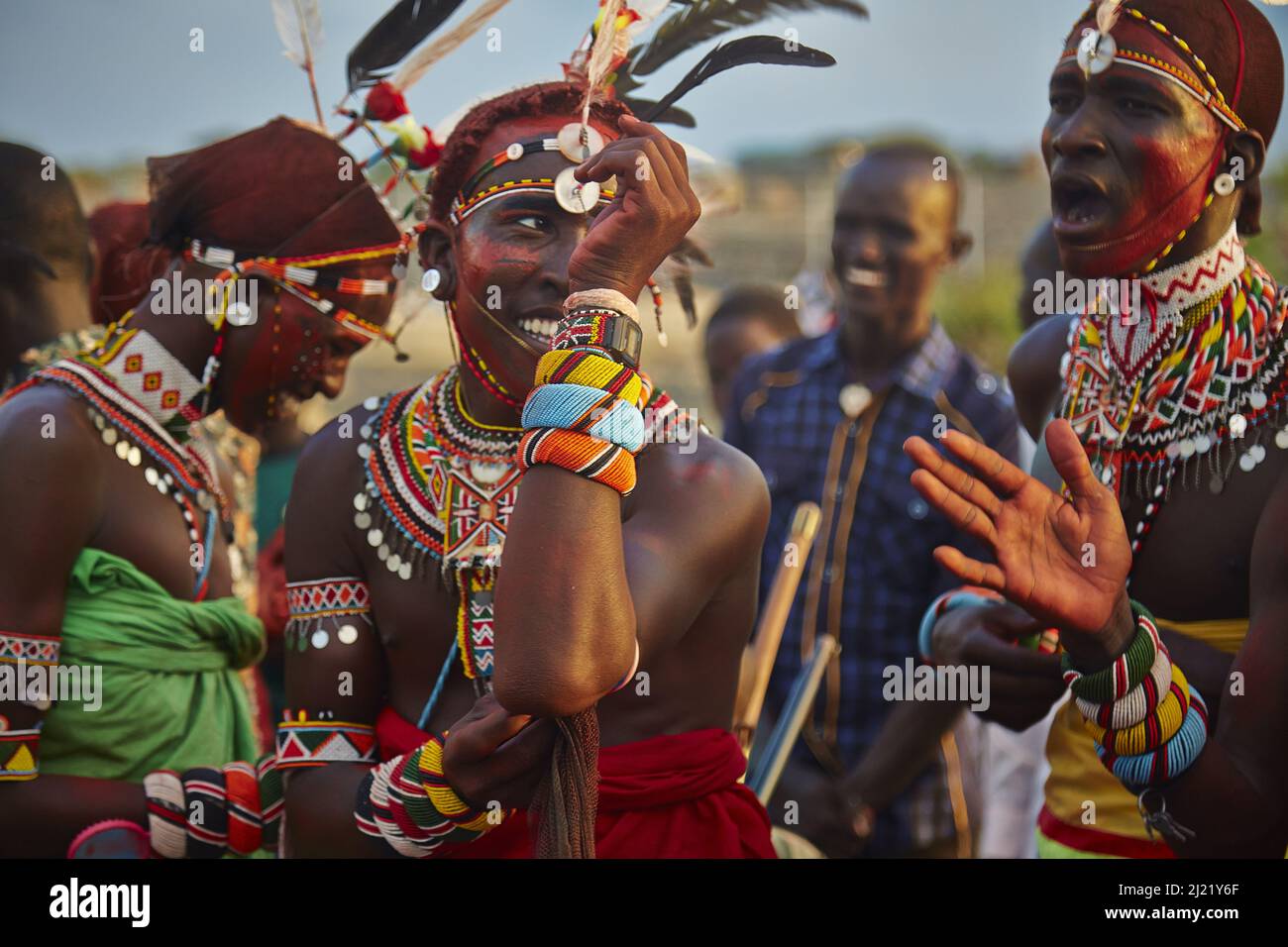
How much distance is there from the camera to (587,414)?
227cm

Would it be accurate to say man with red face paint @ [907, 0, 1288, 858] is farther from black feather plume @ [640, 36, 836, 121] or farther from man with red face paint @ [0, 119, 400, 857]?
man with red face paint @ [0, 119, 400, 857]

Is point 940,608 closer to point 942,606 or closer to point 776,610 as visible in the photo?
point 942,606

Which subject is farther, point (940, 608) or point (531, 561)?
point (940, 608)

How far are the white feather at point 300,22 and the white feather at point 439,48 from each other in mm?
254

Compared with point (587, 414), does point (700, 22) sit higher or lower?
higher

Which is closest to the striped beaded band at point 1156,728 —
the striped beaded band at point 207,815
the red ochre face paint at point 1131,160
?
the red ochre face paint at point 1131,160

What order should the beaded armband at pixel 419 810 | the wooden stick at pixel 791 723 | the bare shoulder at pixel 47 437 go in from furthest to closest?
the wooden stick at pixel 791 723 < the bare shoulder at pixel 47 437 < the beaded armband at pixel 419 810

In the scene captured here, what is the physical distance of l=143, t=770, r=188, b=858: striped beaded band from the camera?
10.3 feet

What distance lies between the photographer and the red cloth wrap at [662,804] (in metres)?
2.72

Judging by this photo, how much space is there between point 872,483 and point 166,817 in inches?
114

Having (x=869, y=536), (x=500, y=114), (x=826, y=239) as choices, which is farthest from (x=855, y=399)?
(x=826, y=239)

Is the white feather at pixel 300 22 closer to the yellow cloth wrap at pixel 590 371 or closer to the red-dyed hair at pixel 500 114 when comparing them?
the red-dyed hair at pixel 500 114
